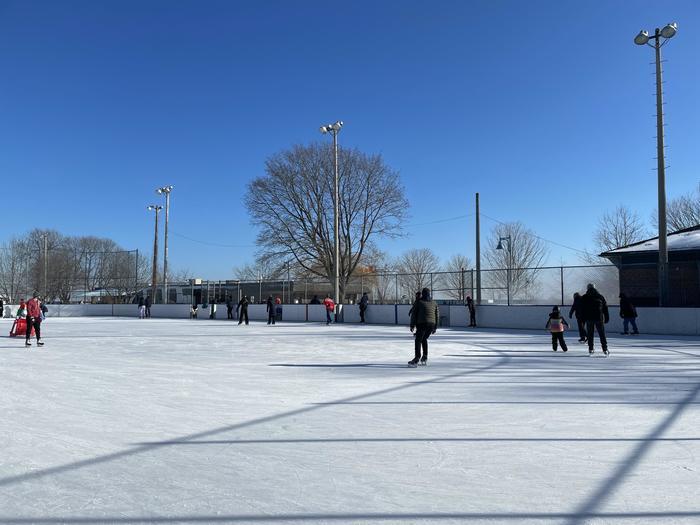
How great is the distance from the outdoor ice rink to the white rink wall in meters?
12.5

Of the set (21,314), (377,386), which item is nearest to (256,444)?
(377,386)

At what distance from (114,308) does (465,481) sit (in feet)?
168

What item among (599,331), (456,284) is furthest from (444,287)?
(599,331)

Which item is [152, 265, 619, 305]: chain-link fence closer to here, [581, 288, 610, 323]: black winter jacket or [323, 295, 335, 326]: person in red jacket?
[323, 295, 335, 326]: person in red jacket

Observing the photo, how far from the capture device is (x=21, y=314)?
21562 mm

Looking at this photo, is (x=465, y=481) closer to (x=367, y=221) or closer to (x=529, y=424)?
(x=529, y=424)

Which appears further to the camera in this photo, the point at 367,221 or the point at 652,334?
the point at 367,221

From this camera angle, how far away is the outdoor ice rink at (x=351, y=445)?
3756mm

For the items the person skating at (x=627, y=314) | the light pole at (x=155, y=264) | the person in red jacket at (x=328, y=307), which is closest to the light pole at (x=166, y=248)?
the light pole at (x=155, y=264)

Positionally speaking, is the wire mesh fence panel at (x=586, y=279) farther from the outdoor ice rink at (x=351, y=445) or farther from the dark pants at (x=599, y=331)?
the outdoor ice rink at (x=351, y=445)

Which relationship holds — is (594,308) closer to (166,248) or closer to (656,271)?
(656,271)

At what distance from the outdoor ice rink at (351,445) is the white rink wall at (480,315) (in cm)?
1251

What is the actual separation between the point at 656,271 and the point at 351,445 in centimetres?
2602

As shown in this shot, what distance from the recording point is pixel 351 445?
5344mm
